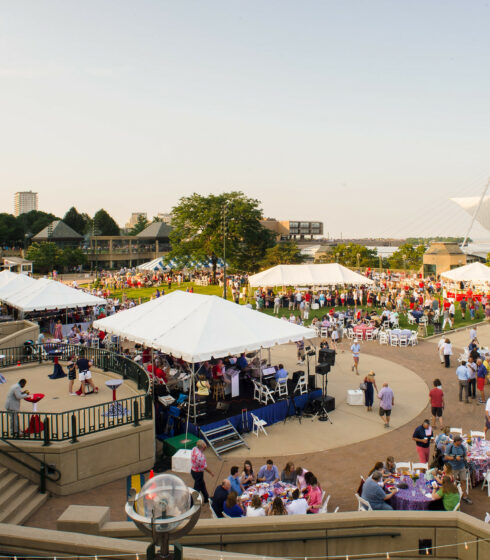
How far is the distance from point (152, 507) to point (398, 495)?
657cm

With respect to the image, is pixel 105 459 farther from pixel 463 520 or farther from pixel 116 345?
pixel 116 345

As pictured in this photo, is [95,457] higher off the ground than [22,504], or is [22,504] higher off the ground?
[95,457]

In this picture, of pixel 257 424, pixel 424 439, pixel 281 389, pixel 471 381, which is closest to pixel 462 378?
pixel 471 381

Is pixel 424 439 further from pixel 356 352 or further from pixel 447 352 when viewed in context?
pixel 447 352

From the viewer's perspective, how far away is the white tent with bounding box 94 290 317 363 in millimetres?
12703

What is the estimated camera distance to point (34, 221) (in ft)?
438

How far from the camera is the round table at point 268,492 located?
27.5ft

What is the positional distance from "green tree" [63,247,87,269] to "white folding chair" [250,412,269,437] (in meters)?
78.1

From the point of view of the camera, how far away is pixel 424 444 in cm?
1044

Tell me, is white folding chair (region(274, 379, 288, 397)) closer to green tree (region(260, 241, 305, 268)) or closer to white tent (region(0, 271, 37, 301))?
white tent (region(0, 271, 37, 301))

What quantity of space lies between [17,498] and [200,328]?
5.85 meters

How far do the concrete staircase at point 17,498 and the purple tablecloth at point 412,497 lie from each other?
6652mm

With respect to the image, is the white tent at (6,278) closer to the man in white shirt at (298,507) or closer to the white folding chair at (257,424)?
the white folding chair at (257,424)

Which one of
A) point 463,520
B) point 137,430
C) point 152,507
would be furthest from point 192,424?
point 152,507
